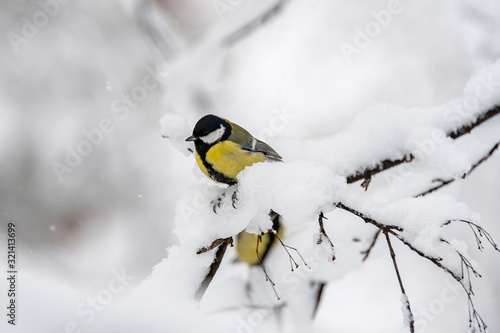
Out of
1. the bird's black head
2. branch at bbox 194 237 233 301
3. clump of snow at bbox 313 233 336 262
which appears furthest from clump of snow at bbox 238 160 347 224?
the bird's black head

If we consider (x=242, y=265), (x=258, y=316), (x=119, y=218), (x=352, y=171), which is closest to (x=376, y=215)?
(x=352, y=171)

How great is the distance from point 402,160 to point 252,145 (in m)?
0.66

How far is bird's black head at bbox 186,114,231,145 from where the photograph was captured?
5.55ft

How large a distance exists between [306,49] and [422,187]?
1.94m

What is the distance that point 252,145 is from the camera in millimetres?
1801

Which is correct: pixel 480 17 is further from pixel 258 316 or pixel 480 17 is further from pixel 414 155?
pixel 258 316

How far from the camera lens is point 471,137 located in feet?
5.85

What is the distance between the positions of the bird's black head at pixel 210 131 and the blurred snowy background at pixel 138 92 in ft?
4.20

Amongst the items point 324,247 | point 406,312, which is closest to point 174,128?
point 324,247

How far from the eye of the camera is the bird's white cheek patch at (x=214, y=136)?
1716 millimetres

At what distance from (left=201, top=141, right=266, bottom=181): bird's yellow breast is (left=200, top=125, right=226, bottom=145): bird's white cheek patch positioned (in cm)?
3

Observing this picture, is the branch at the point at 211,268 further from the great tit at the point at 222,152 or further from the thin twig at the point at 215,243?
the great tit at the point at 222,152

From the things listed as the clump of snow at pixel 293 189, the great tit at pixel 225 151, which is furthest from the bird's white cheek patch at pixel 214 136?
the clump of snow at pixel 293 189

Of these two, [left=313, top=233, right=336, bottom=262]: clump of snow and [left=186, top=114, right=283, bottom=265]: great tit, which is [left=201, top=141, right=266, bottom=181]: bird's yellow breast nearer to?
[left=186, top=114, right=283, bottom=265]: great tit
